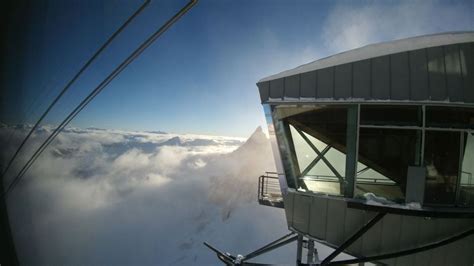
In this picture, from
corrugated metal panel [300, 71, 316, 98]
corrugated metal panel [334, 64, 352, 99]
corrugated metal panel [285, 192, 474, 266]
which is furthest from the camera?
corrugated metal panel [285, 192, 474, 266]

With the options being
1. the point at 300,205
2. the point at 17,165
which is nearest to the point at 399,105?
the point at 300,205

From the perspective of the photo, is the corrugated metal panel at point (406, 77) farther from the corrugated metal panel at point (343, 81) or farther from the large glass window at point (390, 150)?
the large glass window at point (390, 150)

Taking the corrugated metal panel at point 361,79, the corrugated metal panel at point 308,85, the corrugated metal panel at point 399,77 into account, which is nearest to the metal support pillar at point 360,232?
the corrugated metal panel at point 399,77

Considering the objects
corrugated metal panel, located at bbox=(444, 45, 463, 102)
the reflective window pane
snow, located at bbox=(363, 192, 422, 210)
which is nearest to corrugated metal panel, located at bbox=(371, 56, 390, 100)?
corrugated metal panel, located at bbox=(444, 45, 463, 102)

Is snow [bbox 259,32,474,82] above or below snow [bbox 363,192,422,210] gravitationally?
→ above

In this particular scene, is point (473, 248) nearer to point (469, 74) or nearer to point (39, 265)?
point (469, 74)

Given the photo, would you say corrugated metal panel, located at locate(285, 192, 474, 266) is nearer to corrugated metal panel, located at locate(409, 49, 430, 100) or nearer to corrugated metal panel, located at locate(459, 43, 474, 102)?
corrugated metal panel, located at locate(409, 49, 430, 100)

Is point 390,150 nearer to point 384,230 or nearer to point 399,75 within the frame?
point 399,75
